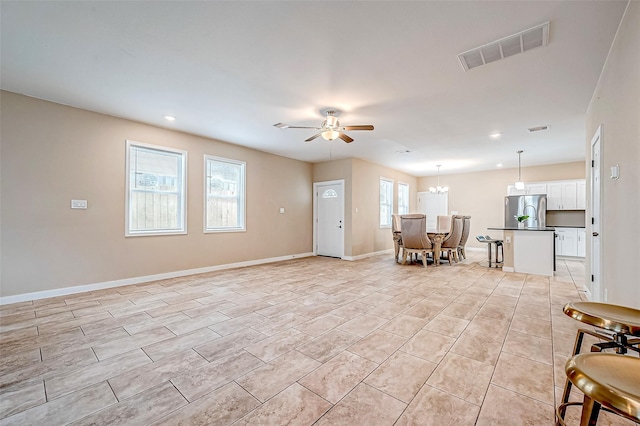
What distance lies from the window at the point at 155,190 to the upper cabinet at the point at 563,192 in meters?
9.09

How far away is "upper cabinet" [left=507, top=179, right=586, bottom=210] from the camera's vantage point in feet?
23.6

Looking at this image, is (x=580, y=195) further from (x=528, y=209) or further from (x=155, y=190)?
(x=155, y=190)

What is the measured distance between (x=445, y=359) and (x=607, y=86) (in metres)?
3.02

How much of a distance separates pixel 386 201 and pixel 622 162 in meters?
6.45

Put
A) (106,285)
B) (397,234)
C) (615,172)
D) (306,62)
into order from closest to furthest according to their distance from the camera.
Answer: (615,172), (306,62), (106,285), (397,234)

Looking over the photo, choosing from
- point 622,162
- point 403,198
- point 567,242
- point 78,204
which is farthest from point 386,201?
point 78,204

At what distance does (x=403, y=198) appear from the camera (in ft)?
31.3

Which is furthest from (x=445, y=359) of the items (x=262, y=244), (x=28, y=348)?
(x=262, y=244)

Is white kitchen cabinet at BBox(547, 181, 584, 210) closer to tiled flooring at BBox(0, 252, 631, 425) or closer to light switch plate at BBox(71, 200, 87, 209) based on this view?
tiled flooring at BBox(0, 252, 631, 425)

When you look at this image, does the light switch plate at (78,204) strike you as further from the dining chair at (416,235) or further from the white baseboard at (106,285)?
the dining chair at (416,235)

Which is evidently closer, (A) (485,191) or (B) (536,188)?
(B) (536,188)

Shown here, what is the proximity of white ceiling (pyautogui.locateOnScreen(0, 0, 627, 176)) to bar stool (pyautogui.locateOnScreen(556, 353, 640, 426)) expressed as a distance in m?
2.28

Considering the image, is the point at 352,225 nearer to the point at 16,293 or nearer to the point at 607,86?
the point at 607,86

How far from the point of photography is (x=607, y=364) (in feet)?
2.79
